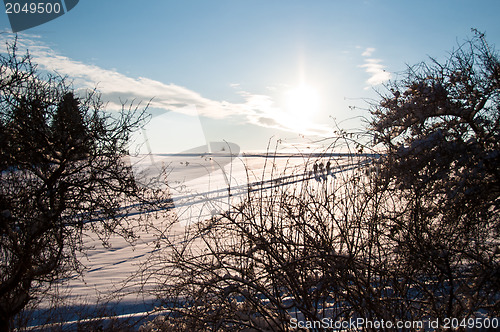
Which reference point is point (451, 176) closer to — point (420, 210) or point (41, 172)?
point (420, 210)

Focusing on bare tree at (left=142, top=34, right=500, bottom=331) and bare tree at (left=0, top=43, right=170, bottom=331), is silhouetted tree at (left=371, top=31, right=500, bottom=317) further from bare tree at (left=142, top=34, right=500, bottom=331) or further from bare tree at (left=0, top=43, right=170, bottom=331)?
bare tree at (left=0, top=43, right=170, bottom=331)

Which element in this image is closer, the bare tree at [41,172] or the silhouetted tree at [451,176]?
the silhouetted tree at [451,176]

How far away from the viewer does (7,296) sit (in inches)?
198

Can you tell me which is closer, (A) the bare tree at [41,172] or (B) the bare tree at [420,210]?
(B) the bare tree at [420,210]

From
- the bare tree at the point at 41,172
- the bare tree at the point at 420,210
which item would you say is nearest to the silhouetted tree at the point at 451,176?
the bare tree at the point at 420,210

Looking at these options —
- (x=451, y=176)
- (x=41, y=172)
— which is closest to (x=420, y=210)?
(x=451, y=176)

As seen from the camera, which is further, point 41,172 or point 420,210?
point 41,172

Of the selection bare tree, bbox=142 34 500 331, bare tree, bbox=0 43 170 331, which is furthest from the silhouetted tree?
bare tree, bbox=0 43 170 331

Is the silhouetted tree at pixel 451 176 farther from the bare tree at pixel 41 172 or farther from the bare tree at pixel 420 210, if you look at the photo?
the bare tree at pixel 41 172

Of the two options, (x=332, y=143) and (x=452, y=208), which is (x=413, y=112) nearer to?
(x=452, y=208)

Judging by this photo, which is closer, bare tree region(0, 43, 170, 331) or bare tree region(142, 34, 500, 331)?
bare tree region(142, 34, 500, 331)

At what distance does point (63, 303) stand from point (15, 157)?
133 inches

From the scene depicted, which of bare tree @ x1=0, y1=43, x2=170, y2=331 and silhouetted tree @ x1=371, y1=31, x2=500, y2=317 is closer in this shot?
silhouetted tree @ x1=371, y1=31, x2=500, y2=317

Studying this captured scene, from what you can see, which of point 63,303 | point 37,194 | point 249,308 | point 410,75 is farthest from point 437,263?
point 63,303
